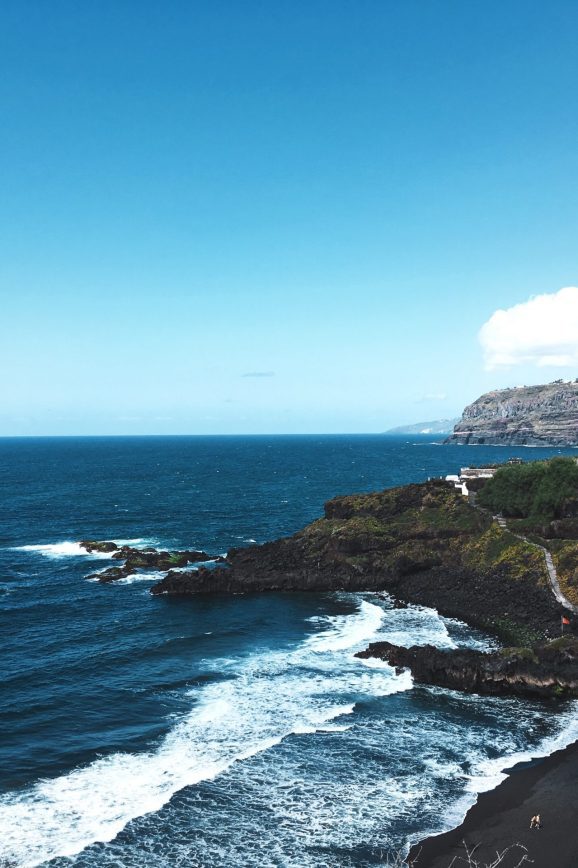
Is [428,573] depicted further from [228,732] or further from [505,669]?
[228,732]

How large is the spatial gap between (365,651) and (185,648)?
48.8ft

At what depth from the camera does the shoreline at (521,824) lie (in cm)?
2473

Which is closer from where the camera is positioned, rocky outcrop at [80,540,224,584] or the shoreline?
the shoreline

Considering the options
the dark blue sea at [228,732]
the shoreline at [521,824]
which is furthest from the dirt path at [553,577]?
the shoreline at [521,824]

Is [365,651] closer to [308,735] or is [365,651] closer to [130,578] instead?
[308,735]

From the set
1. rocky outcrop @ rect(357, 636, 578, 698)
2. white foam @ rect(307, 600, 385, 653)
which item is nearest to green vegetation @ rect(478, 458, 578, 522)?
white foam @ rect(307, 600, 385, 653)

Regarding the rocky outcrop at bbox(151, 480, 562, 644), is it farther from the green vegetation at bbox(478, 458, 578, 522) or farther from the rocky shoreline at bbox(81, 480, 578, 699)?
the green vegetation at bbox(478, 458, 578, 522)

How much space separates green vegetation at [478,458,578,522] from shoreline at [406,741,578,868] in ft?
138

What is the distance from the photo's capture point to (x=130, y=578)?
7144 cm

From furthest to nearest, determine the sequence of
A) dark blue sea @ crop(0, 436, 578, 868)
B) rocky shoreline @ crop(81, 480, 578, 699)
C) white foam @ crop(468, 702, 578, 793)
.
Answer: rocky shoreline @ crop(81, 480, 578, 699), white foam @ crop(468, 702, 578, 793), dark blue sea @ crop(0, 436, 578, 868)

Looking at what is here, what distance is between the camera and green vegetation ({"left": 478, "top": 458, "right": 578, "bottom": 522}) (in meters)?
69.4

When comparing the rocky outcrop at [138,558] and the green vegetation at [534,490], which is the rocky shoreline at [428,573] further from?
the green vegetation at [534,490]

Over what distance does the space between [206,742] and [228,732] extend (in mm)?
1664

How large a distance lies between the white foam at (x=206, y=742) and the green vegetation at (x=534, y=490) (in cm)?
3052
